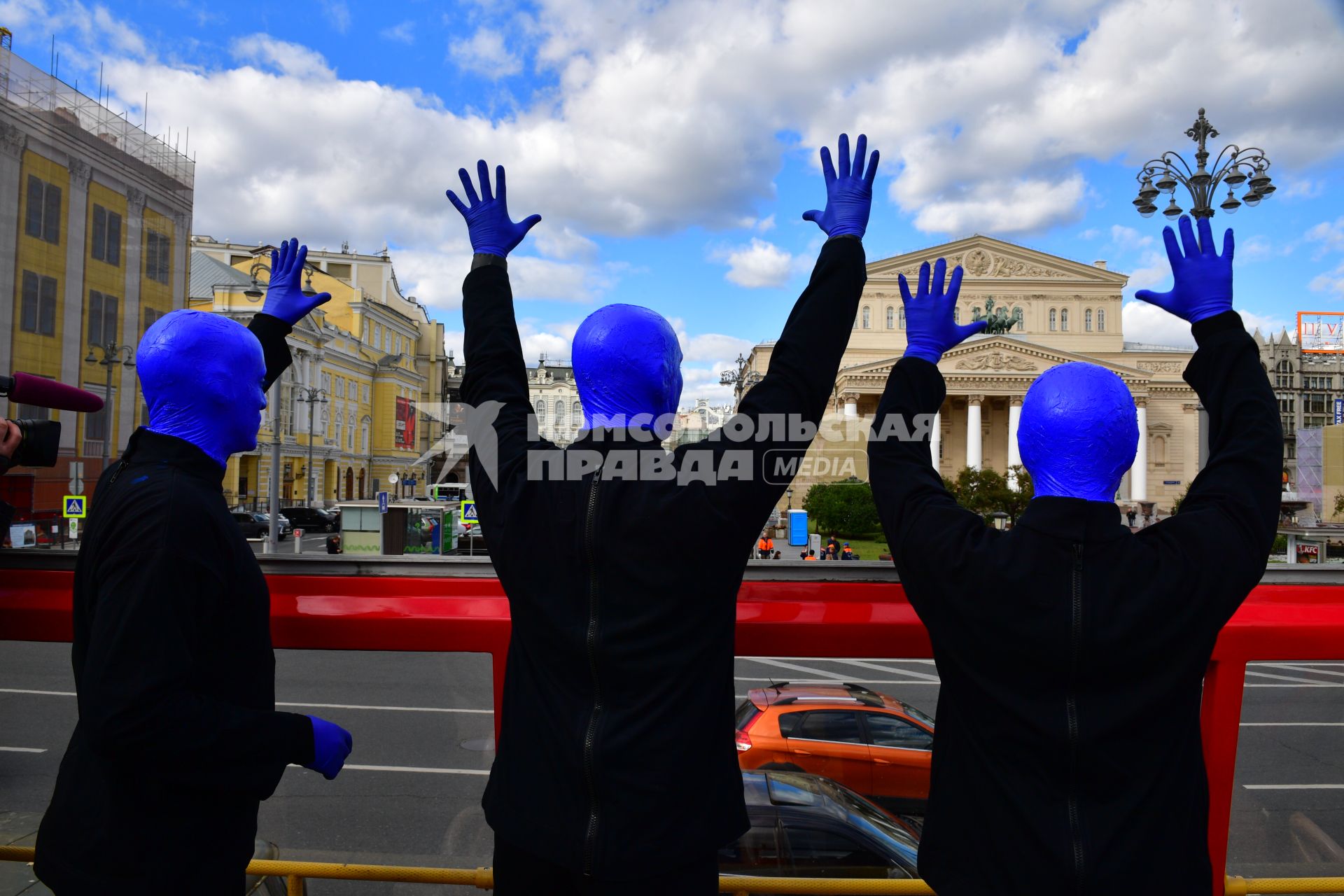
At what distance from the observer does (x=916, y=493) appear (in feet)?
5.16

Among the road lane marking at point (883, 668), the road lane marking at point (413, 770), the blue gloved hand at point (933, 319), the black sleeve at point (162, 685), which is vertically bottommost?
the road lane marking at point (413, 770)

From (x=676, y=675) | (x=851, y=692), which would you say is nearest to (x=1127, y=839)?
(x=676, y=675)

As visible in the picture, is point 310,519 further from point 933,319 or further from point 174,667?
point 933,319

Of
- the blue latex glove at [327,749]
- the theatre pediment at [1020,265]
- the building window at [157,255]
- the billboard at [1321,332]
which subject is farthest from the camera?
the billboard at [1321,332]

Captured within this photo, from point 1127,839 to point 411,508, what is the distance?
21073mm

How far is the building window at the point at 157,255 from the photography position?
3.28m

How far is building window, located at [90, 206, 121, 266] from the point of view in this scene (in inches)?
127

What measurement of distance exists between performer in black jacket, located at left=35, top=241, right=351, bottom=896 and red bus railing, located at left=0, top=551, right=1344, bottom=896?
0.49 meters

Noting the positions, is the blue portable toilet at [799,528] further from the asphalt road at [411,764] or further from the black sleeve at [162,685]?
the black sleeve at [162,685]

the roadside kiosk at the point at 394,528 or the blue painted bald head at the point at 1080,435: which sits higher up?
the blue painted bald head at the point at 1080,435

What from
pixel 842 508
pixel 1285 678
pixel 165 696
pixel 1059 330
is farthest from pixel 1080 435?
pixel 842 508

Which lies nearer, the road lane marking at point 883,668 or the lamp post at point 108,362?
the road lane marking at point 883,668

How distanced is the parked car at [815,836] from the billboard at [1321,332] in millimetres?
15009

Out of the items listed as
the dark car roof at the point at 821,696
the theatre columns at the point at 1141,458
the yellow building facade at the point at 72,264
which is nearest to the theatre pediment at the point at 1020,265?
the theatre columns at the point at 1141,458
